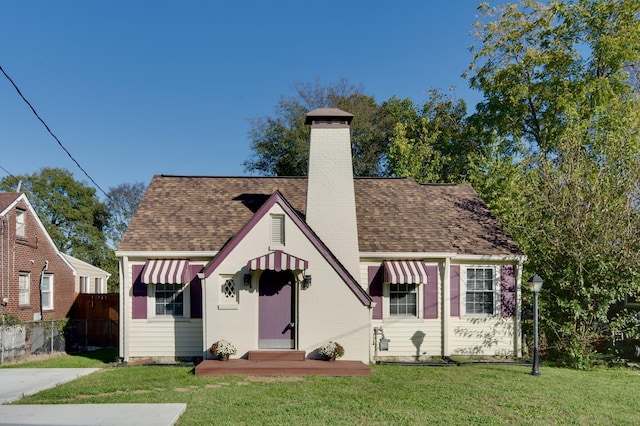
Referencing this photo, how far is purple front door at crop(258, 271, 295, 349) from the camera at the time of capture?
11531 millimetres

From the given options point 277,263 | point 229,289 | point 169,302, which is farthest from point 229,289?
point 169,302

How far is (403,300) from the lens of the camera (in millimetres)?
13148

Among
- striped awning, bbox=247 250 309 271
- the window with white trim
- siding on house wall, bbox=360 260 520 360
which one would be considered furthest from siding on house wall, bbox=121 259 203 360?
siding on house wall, bbox=360 260 520 360

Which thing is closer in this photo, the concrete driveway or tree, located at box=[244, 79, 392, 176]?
the concrete driveway

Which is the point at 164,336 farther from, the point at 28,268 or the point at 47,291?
the point at 47,291

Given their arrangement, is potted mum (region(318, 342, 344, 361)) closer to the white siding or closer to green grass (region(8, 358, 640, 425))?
green grass (region(8, 358, 640, 425))

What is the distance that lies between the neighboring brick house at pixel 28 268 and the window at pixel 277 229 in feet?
38.7

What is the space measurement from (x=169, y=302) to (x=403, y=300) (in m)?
→ 6.81

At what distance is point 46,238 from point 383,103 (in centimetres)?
2388

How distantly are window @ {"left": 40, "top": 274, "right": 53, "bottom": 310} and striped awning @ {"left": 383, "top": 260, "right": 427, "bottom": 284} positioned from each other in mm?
15664

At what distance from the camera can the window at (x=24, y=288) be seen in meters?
17.8

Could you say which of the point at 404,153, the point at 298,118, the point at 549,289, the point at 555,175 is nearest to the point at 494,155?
the point at 404,153

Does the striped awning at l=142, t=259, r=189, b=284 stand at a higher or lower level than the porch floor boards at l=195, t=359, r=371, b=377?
higher

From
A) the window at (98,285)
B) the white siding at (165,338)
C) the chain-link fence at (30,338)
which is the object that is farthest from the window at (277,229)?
the window at (98,285)
